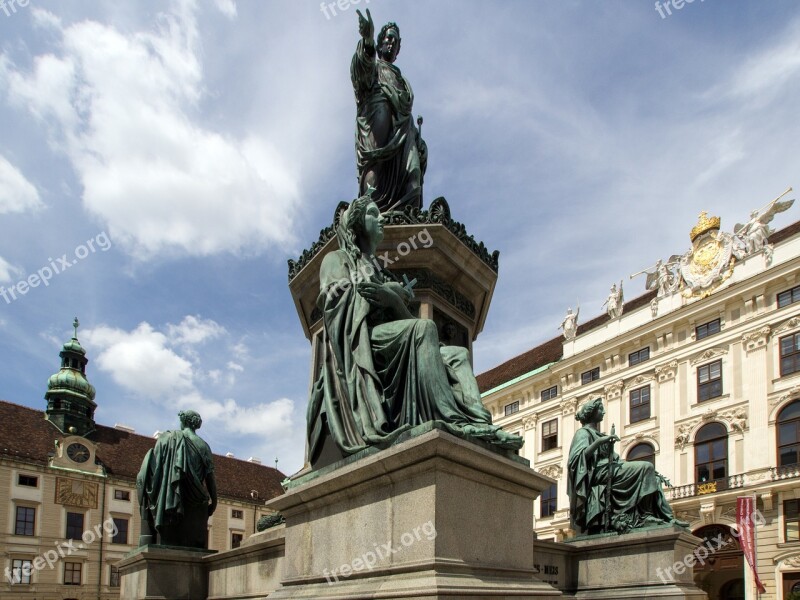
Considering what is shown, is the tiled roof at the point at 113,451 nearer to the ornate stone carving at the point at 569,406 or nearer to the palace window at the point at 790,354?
the ornate stone carving at the point at 569,406

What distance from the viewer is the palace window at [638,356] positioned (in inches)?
1752

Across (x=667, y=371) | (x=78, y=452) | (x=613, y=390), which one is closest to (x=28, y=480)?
(x=78, y=452)

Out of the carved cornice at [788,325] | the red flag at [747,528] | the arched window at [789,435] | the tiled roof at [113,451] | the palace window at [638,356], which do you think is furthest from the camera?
the tiled roof at [113,451]

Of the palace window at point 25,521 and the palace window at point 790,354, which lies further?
the palace window at point 25,521

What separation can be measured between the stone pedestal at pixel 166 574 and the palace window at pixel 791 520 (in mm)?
32877

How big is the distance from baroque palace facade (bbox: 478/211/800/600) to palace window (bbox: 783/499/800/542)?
0.04 metres

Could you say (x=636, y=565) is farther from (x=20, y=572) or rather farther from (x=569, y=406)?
(x=20, y=572)

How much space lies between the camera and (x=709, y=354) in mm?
40719

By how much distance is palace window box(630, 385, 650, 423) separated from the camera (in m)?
43.3

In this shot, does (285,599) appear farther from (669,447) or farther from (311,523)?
(669,447)

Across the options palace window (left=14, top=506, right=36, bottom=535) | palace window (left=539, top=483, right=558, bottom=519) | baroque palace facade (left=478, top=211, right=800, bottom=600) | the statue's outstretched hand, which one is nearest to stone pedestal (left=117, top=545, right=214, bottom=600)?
the statue's outstretched hand

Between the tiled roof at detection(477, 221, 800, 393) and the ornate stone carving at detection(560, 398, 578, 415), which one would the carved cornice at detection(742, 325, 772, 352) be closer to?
the tiled roof at detection(477, 221, 800, 393)

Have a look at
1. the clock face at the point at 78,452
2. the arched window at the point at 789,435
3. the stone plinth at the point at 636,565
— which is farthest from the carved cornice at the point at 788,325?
the clock face at the point at 78,452

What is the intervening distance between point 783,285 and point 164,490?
3652 cm
